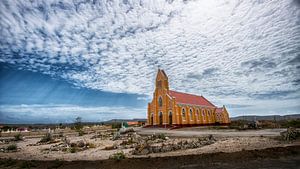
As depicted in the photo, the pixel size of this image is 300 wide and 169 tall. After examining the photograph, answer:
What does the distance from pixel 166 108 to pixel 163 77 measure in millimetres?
7763

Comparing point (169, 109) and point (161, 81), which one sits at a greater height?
point (161, 81)

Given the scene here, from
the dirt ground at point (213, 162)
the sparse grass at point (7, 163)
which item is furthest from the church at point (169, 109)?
the sparse grass at point (7, 163)

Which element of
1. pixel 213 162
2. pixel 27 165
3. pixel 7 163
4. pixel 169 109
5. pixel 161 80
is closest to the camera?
pixel 213 162

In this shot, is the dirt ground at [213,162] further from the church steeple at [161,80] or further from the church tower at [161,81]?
the church steeple at [161,80]

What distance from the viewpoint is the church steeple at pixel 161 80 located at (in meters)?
46.7

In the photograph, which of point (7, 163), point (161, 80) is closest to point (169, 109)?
point (161, 80)

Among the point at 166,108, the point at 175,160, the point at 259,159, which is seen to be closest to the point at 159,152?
the point at 175,160

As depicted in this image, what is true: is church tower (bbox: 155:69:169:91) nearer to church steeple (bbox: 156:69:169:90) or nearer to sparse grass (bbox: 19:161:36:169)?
church steeple (bbox: 156:69:169:90)

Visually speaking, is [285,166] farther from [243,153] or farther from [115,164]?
[115,164]

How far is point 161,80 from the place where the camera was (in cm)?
4725

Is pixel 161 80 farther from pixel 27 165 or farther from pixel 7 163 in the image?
pixel 27 165

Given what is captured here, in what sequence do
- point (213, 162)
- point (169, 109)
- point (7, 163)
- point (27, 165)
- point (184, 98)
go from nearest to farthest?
1. point (213, 162)
2. point (27, 165)
3. point (7, 163)
4. point (169, 109)
5. point (184, 98)

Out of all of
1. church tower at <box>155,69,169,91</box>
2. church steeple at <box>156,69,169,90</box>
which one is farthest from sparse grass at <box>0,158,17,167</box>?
church steeple at <box>156,69,169,90</box>

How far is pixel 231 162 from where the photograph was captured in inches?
326
